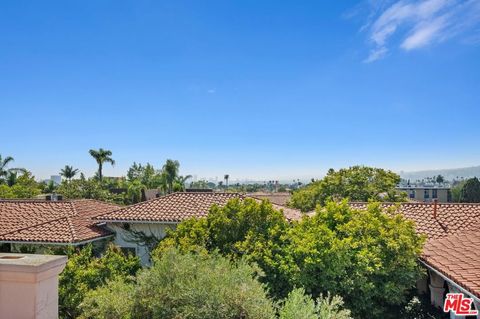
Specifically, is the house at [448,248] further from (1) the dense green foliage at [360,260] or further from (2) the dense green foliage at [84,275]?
(2) the dense green foliage at [84,275]

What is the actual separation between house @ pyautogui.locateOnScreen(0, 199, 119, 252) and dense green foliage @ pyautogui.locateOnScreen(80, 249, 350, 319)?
34.0ft

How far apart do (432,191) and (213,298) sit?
10346 centimetres

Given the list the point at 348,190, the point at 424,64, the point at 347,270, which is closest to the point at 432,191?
the point at 348,190

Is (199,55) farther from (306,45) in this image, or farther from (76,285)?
(76,285)

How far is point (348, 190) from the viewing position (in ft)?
86.7

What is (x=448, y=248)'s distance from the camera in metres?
11.1

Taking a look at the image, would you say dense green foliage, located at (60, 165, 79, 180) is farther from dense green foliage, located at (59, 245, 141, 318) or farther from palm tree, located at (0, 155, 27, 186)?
dense green foliage, located at (59, 245, 141, 318)

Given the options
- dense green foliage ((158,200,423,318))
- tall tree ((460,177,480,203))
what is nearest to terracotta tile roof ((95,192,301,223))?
dense green foliage ((158,200,423,318))

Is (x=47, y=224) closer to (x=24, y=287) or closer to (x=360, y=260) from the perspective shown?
(x=360, y=260)

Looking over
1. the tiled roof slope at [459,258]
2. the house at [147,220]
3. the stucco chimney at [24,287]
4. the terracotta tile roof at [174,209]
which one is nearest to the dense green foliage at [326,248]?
the tiled roof slope at [459,258]

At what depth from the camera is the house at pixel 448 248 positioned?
8230 mm

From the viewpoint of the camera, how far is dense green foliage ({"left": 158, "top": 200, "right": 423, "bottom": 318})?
9.88m

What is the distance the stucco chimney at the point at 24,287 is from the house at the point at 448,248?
768 cm

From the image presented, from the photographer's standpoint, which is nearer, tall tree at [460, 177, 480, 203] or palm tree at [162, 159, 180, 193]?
palm tree at [162, 159, 180, 193]
